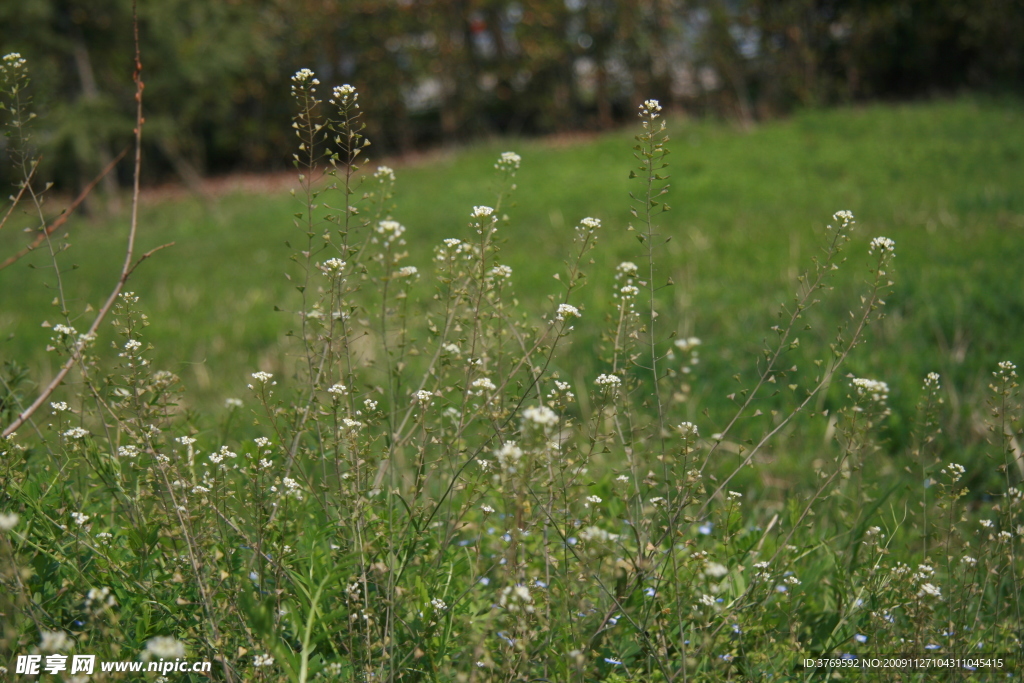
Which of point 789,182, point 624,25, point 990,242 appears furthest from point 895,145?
point 624,25

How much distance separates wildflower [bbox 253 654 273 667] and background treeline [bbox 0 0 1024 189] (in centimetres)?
1027

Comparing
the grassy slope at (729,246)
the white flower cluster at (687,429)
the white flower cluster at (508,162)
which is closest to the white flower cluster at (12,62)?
the grassy slope at (729,246)

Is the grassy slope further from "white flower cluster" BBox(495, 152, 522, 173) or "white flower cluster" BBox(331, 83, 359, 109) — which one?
"white flower cluster" BBox(495, 152, 522, 173)

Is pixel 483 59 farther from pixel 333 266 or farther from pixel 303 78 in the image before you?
pixel 333 266

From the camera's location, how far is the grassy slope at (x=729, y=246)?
3.78 meters

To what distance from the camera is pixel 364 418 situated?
1757mm

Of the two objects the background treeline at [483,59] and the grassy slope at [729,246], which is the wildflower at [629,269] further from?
the background treeline at [483,59]

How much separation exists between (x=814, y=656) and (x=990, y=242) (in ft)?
12.2

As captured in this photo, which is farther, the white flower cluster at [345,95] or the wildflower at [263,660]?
the white flower cluster at [345,95]

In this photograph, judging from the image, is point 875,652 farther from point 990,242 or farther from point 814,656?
point 990,242

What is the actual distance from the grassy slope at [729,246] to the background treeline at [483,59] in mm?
1817

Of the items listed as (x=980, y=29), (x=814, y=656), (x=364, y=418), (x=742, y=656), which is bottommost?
(x=814, y=656)

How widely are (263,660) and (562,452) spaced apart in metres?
0.71

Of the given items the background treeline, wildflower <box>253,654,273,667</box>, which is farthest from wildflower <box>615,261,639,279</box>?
the background treeline
